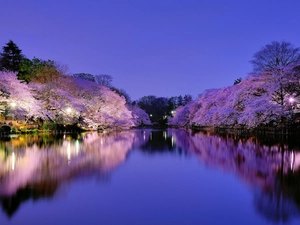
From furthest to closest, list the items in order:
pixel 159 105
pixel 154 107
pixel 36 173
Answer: pixel 159 105
pixel 154 107
pixel 36 173

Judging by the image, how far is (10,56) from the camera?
55062 millimetres

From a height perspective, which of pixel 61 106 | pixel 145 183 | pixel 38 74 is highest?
pixel 38 74

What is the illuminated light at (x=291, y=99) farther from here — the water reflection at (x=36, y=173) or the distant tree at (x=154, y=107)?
the distant tree at (x=154, y=107)

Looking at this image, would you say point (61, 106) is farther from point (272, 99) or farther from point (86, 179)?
point (86, 179)

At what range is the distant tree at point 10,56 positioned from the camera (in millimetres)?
53778

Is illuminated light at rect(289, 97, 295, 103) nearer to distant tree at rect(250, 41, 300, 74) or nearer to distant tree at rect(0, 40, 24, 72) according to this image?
distant tree at rect(250, 41, 300, 74)

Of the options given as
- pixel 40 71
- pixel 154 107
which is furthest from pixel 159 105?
pixel 40 71

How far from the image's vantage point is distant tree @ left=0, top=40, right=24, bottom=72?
53778 mm

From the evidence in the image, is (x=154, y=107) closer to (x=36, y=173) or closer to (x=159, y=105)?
(x=159, y=105)

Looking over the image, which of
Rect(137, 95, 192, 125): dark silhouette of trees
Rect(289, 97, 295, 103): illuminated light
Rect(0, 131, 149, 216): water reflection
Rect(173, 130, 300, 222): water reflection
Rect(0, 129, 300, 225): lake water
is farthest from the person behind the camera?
Rect(137, 95, 192, 125): dark silhouette of trees

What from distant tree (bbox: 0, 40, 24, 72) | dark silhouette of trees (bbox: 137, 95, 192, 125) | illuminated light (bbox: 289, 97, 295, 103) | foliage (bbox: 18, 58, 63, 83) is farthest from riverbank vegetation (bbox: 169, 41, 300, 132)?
dark silhouette of trees (bbox: 137, 95, 192, 125)

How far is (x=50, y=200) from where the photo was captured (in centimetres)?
634

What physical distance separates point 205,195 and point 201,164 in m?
5.04

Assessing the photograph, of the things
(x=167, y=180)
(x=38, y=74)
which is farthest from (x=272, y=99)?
(x=38, y=74)
